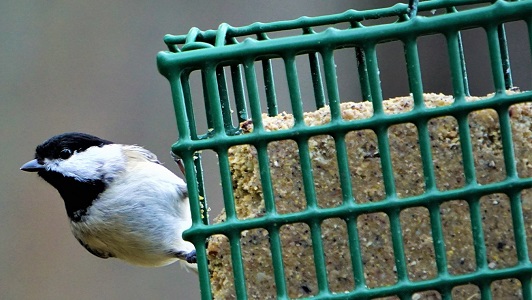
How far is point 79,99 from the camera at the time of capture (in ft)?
18.9

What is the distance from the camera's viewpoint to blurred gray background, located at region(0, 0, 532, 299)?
224 inches

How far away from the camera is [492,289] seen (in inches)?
72.3

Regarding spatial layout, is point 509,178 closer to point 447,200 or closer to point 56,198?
point 447,200

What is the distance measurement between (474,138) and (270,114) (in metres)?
0.71

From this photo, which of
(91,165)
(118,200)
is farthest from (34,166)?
(118,200)

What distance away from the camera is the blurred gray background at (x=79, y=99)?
5.69 m

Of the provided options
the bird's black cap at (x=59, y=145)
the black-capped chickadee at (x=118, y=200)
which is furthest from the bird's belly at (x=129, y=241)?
the bird's black cap at (x=59, y=145)

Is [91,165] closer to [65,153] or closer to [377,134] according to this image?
→ [65,153]

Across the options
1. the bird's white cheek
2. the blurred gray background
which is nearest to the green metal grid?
the bird's white cheek

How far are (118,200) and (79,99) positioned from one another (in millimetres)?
2695

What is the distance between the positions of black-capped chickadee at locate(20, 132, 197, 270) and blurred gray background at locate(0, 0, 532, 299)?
7.29 feet

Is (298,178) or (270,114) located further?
(270,114)

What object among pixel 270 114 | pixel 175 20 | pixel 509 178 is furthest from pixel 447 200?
pixel 175 20

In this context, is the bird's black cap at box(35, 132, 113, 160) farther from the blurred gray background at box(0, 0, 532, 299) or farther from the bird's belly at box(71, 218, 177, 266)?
the blurred gray background at box(0, 0, 532, 299)
